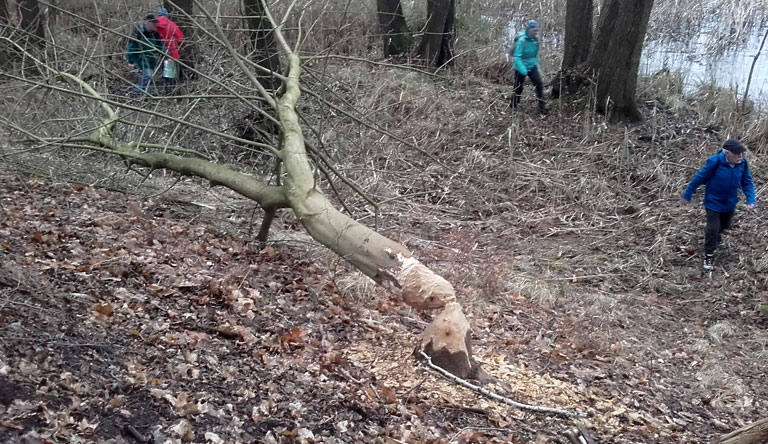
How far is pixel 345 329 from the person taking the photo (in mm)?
5605

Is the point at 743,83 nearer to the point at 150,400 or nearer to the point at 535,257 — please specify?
the point at 535,257

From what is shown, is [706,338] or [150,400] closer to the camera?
[150,400]

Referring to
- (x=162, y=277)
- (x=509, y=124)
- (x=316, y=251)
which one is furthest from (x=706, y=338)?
(x=509, y=124)

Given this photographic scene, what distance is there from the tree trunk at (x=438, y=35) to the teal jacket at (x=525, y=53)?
1833mm

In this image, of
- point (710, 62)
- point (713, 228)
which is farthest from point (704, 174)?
point (710, 62)

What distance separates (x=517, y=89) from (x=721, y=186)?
5.37 meters

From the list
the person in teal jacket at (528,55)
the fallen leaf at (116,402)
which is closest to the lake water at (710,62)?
the person in teal jacket at (528,55)

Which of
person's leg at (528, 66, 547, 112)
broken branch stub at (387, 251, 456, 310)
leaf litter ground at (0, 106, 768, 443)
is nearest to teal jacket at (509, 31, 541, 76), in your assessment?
person's leg at (528, 66, 547, 112)

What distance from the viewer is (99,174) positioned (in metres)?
7.92

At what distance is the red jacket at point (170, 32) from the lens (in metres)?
9.34

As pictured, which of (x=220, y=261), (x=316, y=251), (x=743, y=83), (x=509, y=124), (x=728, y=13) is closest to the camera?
(x=220, y=261)

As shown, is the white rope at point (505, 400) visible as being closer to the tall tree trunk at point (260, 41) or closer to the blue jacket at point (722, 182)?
the blue jacket at point (722, 182)

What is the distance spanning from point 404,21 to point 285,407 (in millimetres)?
11656

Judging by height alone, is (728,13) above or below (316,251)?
above
